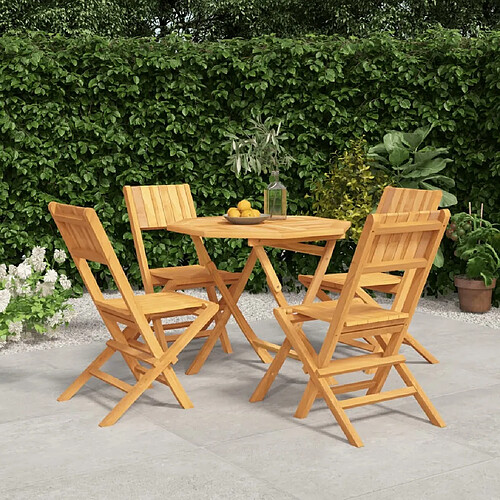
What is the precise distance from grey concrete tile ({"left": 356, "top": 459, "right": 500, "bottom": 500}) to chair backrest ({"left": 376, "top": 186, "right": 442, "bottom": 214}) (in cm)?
186

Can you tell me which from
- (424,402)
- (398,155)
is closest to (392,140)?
(398,155)

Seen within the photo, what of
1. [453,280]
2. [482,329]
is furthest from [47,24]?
[482,329]

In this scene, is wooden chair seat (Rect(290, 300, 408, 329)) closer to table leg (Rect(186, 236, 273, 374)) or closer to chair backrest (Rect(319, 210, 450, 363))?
chair backrest (Rect(319, 210, 450, 363))

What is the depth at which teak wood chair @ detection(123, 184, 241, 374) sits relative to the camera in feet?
16.6

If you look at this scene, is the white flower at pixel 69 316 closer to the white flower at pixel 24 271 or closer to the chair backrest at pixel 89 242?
the white flower at pixel 24 271

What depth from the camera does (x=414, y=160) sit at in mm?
7027

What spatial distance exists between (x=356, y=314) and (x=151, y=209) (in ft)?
6.10

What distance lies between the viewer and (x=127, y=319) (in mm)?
4109

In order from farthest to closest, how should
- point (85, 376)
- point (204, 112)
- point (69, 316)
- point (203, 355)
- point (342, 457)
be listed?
1. point (204, 112)
2. point (69, 316)
3. point (203, 355)
4. point (85, 376)
5. point (342, 457)

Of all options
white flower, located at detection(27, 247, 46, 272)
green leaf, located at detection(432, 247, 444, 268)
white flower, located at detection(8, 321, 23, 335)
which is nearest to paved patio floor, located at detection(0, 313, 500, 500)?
white flower, located at detection(8, 321, 23, 335)

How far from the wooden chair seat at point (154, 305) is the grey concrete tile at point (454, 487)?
1.54 meters

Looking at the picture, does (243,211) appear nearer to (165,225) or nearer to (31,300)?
(165,225)

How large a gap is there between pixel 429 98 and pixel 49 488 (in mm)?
5087

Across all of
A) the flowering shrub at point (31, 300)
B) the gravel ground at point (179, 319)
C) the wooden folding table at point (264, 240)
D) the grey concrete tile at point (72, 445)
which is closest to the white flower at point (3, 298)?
the flowering shrub at point (31, 300)
